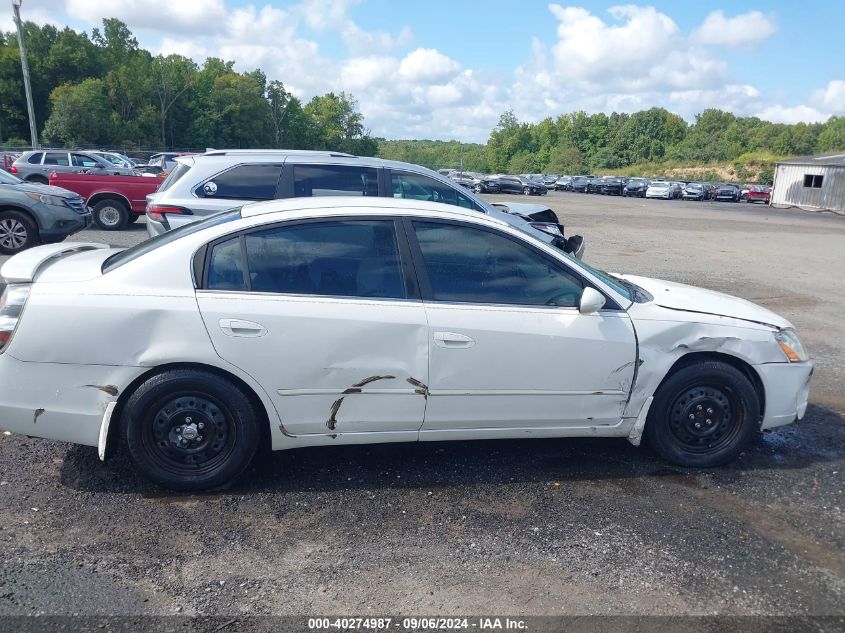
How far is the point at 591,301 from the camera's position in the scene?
4188 millimetres

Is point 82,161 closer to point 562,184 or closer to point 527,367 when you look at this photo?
point 527,367

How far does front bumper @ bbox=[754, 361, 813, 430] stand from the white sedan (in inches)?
0.5

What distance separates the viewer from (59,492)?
160 inches

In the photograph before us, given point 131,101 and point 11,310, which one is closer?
point 11,310

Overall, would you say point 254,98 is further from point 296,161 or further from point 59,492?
point 59,492

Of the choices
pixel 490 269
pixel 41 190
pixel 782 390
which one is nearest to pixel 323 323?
pixel 490 269

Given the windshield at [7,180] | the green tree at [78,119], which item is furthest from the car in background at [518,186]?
the windshield at [7,180]

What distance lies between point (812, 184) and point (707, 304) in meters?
46.2

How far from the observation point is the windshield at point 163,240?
4230mm

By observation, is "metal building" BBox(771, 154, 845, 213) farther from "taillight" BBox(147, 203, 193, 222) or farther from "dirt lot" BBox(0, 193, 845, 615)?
"dirt lot" BBox(0, 193, 845, 615)

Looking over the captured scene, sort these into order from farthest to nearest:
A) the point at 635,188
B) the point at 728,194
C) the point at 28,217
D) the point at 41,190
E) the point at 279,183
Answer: the point at 635,188 < the point at 728,194 < the point at 41,190 < the point at 28,217 < the point at 279,183

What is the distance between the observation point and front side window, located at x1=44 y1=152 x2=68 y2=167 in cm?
2420

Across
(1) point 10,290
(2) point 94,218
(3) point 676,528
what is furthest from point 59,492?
(2) point 94,218

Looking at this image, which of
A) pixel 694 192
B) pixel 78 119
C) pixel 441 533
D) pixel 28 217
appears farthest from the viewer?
pixel 78 119
